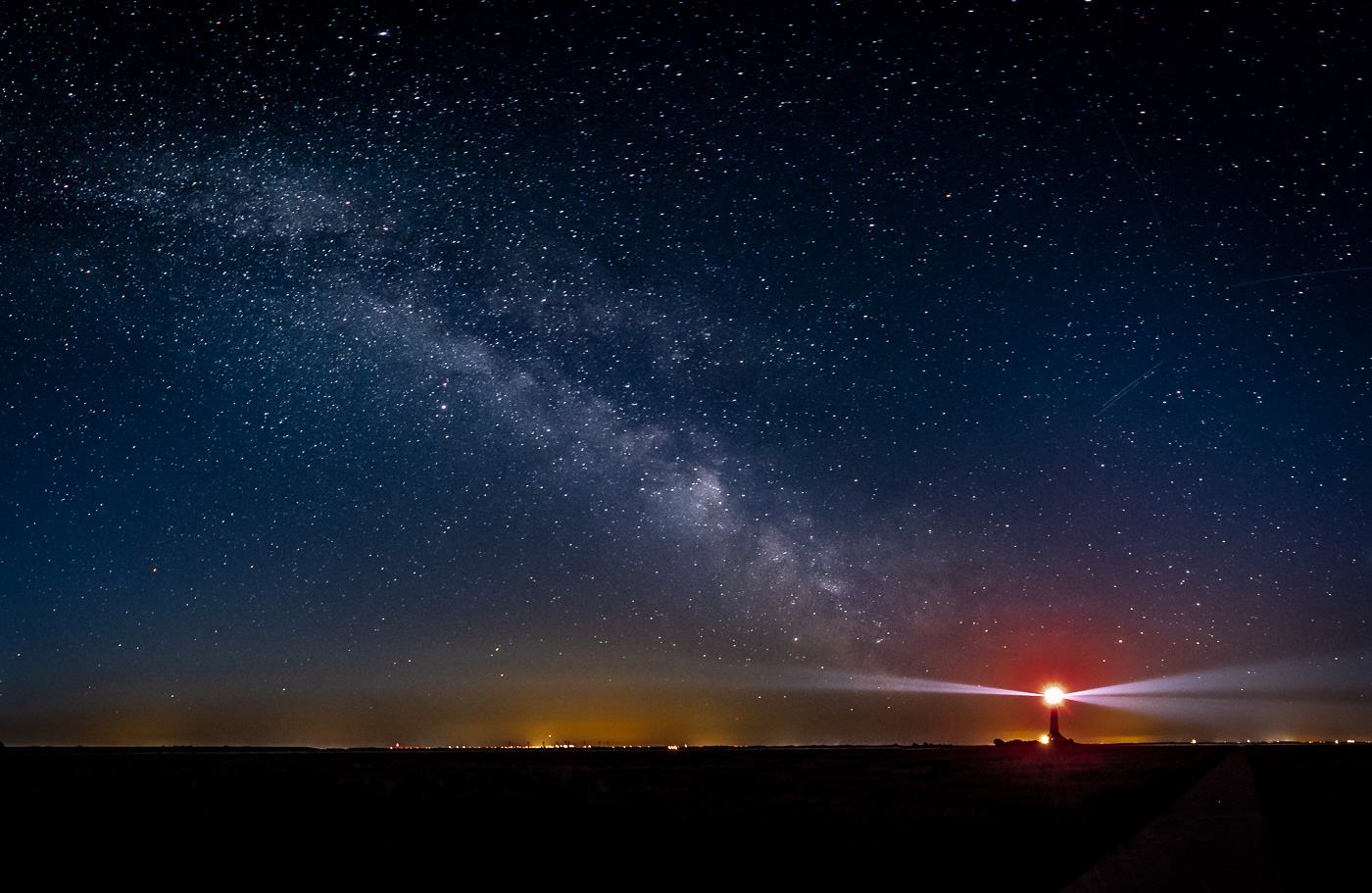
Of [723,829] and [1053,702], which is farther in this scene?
[1053,702]

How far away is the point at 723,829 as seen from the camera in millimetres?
12508

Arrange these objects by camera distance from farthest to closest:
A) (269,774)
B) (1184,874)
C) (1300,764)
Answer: (1300,764) → (269,774) → (1184,874)

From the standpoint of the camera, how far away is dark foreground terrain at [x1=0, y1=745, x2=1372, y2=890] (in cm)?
886

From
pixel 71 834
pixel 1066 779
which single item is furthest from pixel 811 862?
pixel 1066 779

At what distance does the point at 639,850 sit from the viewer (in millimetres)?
10539

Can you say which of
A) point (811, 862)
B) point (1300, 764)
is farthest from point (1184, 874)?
point (1300, 764)

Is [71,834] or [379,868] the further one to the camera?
[71,834]

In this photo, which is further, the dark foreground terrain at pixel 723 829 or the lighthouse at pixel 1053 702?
the lighthouse at pixel 1053 702

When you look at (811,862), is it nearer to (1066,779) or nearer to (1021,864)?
(1021,864)

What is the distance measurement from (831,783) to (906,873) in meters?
13.1

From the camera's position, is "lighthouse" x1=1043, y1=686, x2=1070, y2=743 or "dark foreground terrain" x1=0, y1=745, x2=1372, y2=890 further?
"lighthouse" x1=1043, y1=686, x2=1070, y2=743

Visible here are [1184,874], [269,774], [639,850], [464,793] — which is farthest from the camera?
[269,774]

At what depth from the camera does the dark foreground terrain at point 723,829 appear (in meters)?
8.86

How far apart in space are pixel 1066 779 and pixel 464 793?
1498 cm
